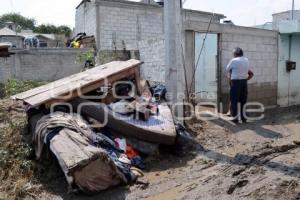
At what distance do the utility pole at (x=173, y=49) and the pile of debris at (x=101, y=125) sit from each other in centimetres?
35

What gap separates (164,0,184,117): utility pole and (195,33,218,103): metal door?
2.40m

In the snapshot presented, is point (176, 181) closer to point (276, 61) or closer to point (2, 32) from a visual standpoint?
point (276, 61)

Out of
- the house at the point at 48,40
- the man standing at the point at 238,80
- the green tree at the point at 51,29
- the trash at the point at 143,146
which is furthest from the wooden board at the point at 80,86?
the green tree at the point at 51,29

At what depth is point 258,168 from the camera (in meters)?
4.89

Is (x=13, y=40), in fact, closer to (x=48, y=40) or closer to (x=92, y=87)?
(x=48, y=40)

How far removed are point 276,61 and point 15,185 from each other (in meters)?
8.59

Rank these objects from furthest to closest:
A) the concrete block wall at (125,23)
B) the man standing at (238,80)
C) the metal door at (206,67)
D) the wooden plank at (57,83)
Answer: the concrete block wall at (125,23), the metal door at (206,67), the man standing at (238,80), the wooden plank at (57,83)

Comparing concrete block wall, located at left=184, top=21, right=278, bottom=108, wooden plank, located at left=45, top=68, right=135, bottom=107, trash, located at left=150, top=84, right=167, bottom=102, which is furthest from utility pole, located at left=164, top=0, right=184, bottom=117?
concrete block wall, located at left=184, top=21, right=278, bottom=108

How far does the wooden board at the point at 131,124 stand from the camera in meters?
5.69

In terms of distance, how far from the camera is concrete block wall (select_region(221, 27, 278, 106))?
8.92 metres

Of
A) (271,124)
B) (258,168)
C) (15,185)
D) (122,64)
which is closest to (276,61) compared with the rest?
(271,124)

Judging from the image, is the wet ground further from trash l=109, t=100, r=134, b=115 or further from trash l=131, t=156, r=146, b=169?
trash l=109, t=100, r=134, b=115

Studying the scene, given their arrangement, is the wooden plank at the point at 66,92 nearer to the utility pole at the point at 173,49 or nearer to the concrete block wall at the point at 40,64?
the utility pole at the point at 173,49

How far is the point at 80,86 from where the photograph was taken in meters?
6.09
